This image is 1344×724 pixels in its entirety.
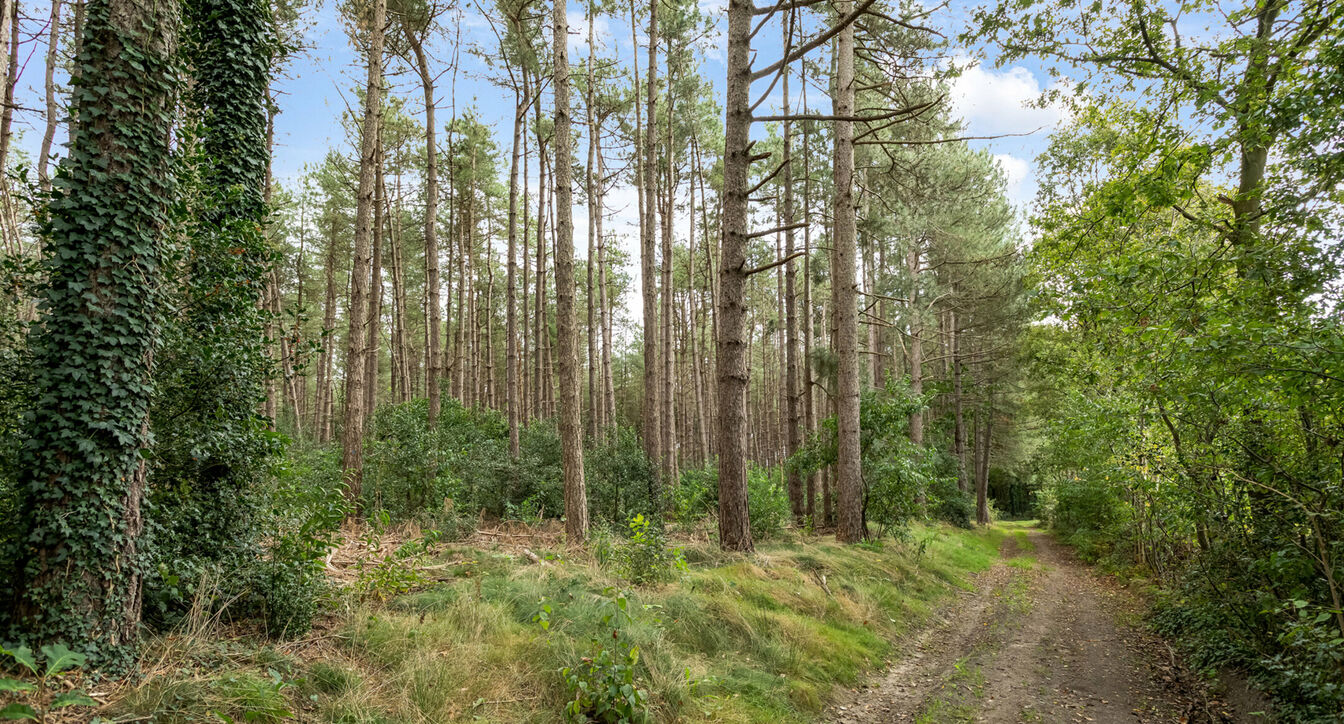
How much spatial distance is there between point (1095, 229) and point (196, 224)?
10.2m

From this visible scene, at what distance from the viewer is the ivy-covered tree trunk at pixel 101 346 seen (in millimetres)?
3164

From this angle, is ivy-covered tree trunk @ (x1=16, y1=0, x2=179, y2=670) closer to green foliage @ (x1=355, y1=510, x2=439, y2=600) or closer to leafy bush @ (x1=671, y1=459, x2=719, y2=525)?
green foliage @ (x1=355, y1=510, x2=439, y2=600)

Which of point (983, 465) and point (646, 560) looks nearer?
point (646, 560)

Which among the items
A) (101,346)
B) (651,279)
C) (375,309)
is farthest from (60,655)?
(651,279)

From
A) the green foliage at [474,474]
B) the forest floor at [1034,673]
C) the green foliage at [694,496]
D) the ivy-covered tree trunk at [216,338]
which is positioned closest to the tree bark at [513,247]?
the green foliage at [474,474]

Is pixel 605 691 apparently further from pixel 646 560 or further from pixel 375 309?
pixel 375 309

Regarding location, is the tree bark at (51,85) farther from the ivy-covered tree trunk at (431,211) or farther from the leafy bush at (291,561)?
the leafy bush at (291,561)

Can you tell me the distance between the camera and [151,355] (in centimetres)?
372

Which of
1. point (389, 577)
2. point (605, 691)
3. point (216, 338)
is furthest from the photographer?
point (389, 577)

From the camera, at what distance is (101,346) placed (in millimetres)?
3443

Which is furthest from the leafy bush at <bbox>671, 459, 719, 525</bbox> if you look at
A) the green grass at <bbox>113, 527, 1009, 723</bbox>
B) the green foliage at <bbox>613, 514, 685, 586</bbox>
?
the green foliage at <bbox>613, 514, 685, 586</bbox>

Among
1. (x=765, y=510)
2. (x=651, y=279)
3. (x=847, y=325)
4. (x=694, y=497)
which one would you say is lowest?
(x=765, y=510)

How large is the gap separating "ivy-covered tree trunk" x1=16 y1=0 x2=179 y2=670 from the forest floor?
17.4ft

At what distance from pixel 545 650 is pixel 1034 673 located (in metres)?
5.43
